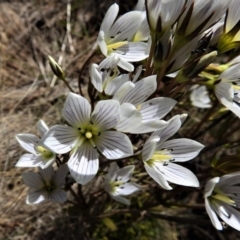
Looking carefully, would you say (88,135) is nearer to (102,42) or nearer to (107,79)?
(107,79)

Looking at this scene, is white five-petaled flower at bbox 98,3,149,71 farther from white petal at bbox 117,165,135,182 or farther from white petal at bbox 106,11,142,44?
white petal at bbox 117,165,135,182

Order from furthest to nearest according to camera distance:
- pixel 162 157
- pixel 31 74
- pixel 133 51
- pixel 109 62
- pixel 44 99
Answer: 1. pixel 31 74
2. pixel 44 99
3. pixel 133 51
4. pixel 162 157
5. pixel 109 62

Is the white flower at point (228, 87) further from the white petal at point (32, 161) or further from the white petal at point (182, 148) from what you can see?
the white petal at point (32, 161)

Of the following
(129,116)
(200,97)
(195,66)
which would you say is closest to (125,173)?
(129,116)

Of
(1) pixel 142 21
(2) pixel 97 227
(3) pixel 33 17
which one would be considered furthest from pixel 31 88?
(1) pixel 142 21

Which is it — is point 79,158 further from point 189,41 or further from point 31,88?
point 31,88

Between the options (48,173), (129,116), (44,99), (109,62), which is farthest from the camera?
(44,99)
